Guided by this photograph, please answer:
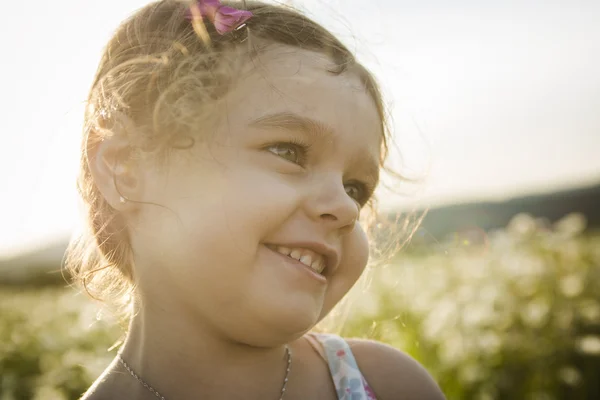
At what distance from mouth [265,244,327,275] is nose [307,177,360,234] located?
92 millimetres

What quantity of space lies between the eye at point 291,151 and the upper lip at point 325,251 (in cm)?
23

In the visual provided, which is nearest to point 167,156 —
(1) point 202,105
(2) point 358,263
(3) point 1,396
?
(1) point 202,105

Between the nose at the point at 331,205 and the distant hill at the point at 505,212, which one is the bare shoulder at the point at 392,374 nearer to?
the nose at the point at 331,205

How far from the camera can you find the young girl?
152 cm

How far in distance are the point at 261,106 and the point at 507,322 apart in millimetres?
2972

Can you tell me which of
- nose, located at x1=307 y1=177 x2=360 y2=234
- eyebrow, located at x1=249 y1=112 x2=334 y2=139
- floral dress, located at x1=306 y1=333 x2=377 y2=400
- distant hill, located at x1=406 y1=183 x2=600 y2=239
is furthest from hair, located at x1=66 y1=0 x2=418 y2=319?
distant hill, located at x1=406 y1=183 x2=600 y2=239

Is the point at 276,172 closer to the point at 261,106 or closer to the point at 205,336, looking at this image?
the point at 261,106

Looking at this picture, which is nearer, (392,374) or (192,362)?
(192,362)

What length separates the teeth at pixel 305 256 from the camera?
1568 mm

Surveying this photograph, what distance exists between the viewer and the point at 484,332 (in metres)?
3.91

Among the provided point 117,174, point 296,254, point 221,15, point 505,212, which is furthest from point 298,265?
point 505,212

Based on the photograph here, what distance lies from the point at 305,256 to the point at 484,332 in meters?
2.73

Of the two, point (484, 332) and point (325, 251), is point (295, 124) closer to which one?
point (325, 251)

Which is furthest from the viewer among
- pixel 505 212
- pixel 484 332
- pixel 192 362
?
pixel 505 212
